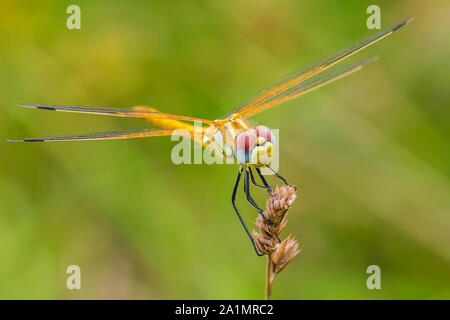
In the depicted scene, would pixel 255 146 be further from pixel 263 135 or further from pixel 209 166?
pixel 209 166

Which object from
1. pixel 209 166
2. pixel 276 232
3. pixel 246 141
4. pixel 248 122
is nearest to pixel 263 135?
pixel 246 141

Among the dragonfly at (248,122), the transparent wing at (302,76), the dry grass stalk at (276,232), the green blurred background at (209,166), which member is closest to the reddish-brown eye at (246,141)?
the dragonfly at (248,122)

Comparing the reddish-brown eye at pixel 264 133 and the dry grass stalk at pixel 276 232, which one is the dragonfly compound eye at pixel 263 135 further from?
the dry grass stalk at pixel 276 232

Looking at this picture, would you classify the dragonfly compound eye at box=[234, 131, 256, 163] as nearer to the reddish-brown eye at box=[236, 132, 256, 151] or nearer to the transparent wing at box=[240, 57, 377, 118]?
the reddish-brown eye at box=[236, 132, 256, 151]

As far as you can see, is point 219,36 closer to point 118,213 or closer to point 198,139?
point 198,139

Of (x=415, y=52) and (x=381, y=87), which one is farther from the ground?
(x=415, y=52)

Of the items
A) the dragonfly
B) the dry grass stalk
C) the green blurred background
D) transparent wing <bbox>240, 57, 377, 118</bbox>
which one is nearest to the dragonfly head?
the dragonfly

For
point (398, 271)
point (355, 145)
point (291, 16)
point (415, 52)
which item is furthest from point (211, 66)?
point (398, 271)
